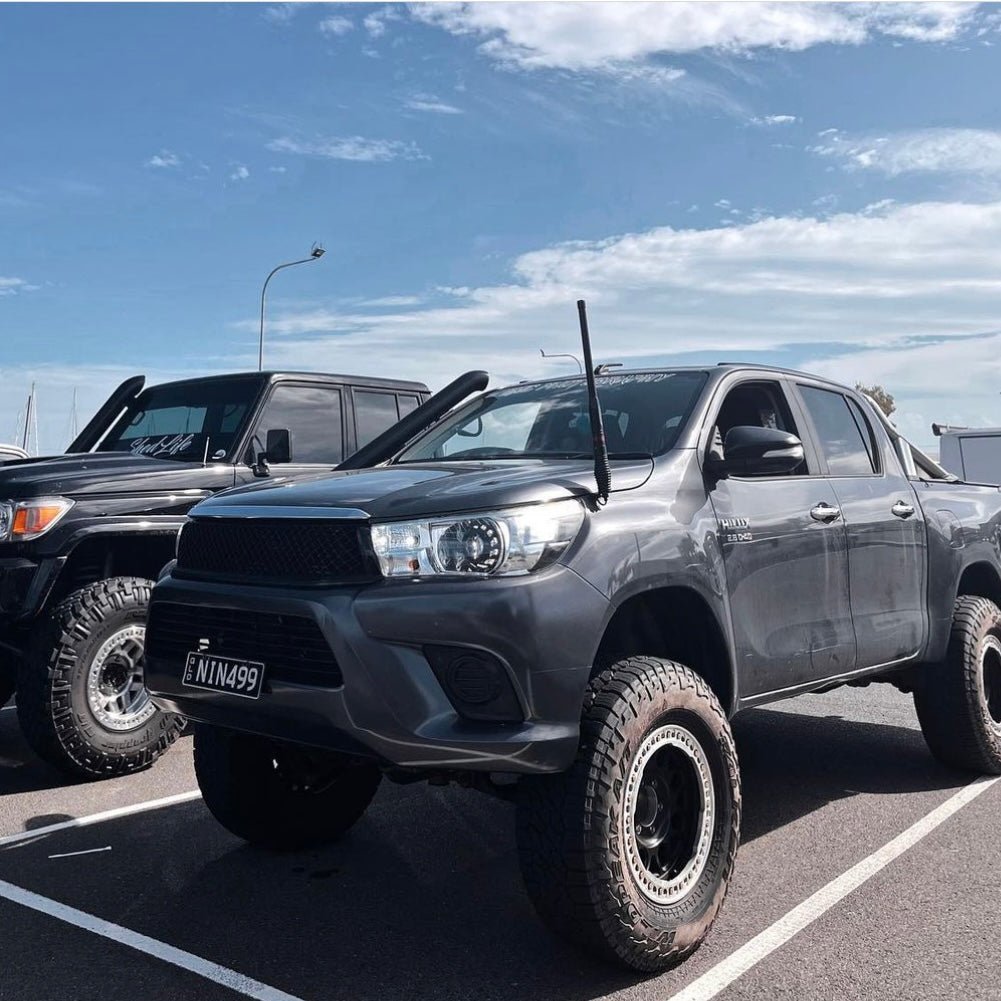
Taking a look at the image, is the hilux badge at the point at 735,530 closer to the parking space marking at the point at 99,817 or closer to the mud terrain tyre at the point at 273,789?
the mud terrain tyre at the point at 273,789

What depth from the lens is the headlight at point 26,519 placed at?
5613 mm

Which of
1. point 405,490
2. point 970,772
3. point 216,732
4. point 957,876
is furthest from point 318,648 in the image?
point 970,772

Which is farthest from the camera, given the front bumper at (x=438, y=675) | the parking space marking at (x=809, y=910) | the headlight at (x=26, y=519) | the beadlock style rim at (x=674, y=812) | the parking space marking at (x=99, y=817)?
the headlight at (x=26, y=519)

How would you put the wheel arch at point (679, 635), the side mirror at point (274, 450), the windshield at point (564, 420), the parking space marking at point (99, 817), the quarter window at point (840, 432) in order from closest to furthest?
the wheel arch at point (679, 635), the windshield at point (564, 420), the parking space marking at point (99, 817), the quarter window at point (840, 432), the side mirror at point (274, 450)

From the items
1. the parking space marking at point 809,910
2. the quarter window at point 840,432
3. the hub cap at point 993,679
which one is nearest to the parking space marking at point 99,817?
the parking space marking at point 809,910

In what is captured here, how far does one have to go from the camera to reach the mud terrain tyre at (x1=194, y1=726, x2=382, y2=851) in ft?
14.4

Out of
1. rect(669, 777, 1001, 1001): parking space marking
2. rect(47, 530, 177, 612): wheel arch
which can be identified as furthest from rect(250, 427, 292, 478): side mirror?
rect(669, 777, 1001, 1001): parking space marking

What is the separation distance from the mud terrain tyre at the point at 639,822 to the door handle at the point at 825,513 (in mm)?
1208

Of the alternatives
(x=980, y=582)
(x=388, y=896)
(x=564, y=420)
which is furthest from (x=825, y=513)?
(x=388, y=896)

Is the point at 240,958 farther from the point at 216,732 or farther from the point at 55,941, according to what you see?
the point at 216,732

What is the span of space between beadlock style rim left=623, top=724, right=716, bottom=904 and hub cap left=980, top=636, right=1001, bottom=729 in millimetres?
2706

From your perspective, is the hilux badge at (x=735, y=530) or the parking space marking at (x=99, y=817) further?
the parking space marking at (x=99, y=817)

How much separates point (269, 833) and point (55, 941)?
99 cm

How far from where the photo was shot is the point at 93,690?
561cm
